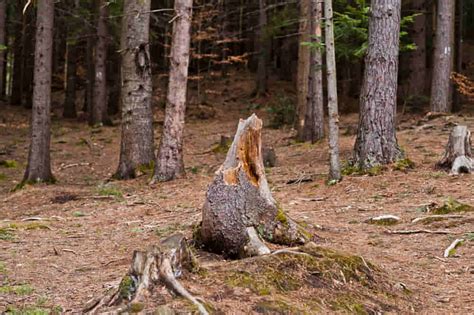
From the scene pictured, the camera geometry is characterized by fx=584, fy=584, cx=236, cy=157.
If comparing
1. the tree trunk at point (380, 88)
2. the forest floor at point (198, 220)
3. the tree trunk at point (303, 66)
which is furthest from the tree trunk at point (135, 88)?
the tree trunk at point (303, 66)

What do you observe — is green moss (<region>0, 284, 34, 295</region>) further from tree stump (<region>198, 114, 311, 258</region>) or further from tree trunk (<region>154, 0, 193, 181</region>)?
tree trunk (<region>154, 0, 193, 181</region>)

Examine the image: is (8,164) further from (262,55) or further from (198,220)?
(262,55)

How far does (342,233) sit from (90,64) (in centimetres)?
2203

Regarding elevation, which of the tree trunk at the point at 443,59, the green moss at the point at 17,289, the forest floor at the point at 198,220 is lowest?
the green moss at the point at 17,289

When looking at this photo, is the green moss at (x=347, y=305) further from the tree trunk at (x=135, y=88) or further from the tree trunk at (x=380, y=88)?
the tree trunk at (x=135, y=88)

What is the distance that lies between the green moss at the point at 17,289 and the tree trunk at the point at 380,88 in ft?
24.2

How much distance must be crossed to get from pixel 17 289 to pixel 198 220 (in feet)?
10.2

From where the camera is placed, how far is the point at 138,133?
44.3 feet

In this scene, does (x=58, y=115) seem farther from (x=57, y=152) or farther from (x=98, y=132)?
(x=57, y=152)

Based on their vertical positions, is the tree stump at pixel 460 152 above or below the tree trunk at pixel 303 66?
below

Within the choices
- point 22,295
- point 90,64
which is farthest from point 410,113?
point 22,295

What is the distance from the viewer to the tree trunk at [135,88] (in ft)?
44.0

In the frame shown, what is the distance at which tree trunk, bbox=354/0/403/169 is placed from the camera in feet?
36.5

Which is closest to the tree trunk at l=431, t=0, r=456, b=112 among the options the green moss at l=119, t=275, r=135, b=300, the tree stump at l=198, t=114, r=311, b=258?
the tree stump at l=198, t=114, r=311, b=258
